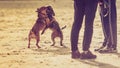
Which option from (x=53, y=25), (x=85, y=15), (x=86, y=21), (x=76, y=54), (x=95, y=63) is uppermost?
(x=85, y=15)

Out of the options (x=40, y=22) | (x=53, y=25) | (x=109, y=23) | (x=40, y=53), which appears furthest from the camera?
(x=53, y=25)

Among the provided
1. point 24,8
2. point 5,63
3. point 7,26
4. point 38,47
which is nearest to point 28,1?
point 24,8

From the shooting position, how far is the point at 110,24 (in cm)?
689

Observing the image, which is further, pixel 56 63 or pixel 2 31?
pixel 2 31

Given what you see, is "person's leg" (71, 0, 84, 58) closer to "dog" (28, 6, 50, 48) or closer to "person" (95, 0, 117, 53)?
"person" (95, 0, 117, 53)

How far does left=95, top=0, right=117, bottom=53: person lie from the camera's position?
22.4 feet

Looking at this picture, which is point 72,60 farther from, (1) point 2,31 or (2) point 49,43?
(1) point 2,31

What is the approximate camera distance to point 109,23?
6.92 m

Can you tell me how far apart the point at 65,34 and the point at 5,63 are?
124 inches

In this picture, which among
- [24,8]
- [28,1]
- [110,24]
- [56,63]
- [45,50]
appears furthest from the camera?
[28,1]

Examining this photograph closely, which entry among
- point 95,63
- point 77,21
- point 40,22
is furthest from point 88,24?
point 40,22

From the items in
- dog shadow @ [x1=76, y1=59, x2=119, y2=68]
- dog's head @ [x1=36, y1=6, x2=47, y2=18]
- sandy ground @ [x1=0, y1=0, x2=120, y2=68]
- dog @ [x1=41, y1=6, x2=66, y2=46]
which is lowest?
dog shadow @ [x1=76, y1=59, x2=119, y2=68]

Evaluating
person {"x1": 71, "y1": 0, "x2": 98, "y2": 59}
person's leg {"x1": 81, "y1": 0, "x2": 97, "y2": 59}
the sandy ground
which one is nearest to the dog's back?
the sandy ground

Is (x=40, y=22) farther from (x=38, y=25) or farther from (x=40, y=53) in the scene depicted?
(x=40, y=53)
